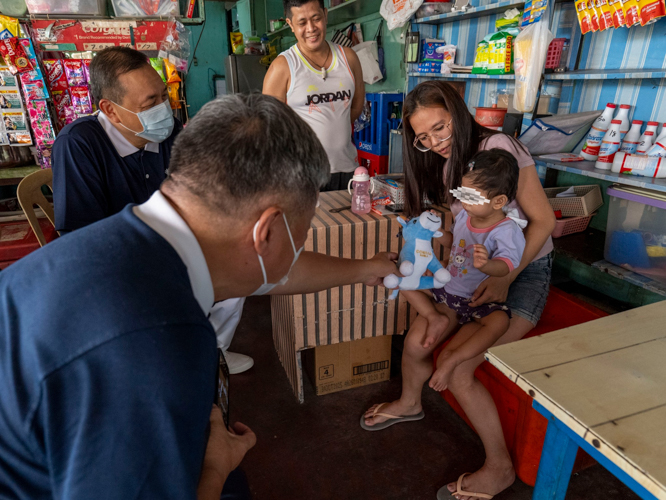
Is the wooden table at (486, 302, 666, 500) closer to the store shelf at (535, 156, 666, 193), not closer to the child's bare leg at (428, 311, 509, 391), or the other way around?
the child's bare leg at (428, 311, 509, 391)

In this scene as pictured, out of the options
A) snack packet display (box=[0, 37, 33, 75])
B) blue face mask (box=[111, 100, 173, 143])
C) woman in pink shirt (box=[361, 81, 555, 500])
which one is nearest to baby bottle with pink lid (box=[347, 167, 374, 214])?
woman in pink shirt (box=[361, 81, 555, 500])

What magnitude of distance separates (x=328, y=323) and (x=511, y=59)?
1.92 meters

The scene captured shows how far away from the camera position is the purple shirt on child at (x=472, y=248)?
1722 mm

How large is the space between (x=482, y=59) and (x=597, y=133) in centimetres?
91

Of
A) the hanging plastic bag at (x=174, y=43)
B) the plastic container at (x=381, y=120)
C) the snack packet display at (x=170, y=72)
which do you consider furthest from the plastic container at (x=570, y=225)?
the hanging plastic bag at (x=174, y=43)

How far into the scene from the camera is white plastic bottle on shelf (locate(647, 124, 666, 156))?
1.95 meters

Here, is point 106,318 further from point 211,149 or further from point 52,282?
point 211,149

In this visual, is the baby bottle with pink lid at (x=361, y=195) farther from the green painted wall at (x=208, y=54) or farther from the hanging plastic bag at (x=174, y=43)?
the green painted wall at (x=208, y=54)

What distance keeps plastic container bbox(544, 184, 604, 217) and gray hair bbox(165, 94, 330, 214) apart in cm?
205

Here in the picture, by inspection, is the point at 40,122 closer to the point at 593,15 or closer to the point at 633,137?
the point at 593,15

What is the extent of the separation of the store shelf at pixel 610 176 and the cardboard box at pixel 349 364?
1272 millimetres

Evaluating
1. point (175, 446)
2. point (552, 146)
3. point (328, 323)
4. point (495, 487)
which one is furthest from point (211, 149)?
point (552, 146)

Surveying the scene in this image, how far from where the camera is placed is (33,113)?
333 cm

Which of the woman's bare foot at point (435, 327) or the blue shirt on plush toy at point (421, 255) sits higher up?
the blue shirt on plush toy at point (421, 255)
